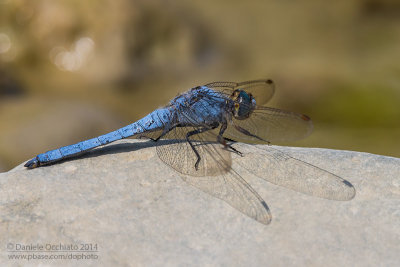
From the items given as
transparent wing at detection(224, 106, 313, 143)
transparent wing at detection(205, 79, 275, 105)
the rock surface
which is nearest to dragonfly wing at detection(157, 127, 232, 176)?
the rock surface

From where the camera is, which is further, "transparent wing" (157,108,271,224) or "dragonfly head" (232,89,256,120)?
"dragonfly head" (232,89,256,120)

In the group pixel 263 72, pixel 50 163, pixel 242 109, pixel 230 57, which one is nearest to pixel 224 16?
pixel 230 57

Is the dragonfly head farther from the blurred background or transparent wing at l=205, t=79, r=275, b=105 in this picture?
the blurred background

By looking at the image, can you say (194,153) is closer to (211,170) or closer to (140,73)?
(211,170)

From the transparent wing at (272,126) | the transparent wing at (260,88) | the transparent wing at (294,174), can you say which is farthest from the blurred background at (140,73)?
the transparent wing at (294,174)

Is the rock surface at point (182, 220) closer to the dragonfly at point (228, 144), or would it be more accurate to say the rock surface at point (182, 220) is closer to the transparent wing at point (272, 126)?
the dragonfly at point (228, 144)

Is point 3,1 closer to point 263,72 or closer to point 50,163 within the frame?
point 263,72
